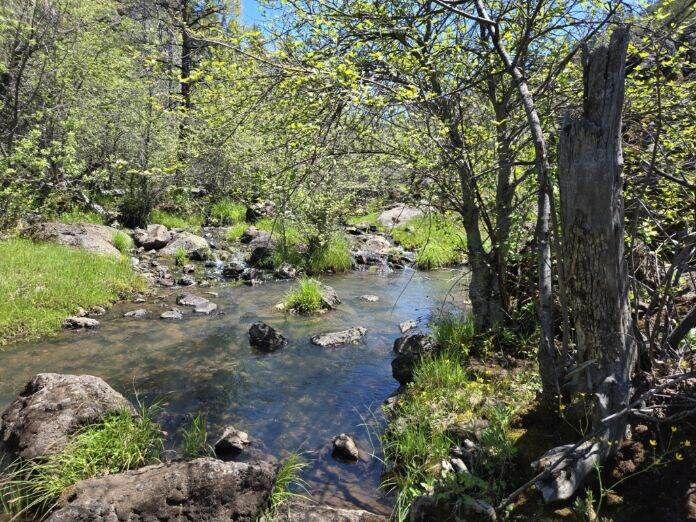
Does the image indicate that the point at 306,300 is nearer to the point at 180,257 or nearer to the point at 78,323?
the point at 78,323

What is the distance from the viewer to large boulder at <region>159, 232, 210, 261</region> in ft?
58.9

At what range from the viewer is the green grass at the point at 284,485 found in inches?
192

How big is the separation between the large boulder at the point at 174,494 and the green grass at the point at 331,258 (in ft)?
40.4

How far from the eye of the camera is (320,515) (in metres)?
4.81

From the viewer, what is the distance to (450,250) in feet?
59.6

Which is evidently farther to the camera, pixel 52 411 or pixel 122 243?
pixel 122 243

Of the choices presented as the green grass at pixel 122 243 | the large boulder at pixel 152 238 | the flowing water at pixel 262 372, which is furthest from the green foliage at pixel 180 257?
the flowing water at pixel 262 372

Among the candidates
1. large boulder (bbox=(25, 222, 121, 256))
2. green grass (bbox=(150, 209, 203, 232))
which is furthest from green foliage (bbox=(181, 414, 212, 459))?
green grass (bbox=(150, 209, 203, 232))

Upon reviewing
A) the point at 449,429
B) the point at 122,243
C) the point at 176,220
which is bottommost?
the point at 449,429

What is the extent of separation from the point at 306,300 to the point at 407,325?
2822 mm

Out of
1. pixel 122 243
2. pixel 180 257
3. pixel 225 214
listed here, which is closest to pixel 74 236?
pixel 122 243

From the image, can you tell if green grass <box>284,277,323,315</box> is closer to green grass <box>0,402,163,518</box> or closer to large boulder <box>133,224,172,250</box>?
green grass <box>0,402,163,518</box>

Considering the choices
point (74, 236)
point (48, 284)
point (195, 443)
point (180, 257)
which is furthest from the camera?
point (180, 257)

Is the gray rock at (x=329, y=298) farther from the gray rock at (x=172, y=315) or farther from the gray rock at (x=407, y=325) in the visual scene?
the gray rock at (x=172, y=315)
